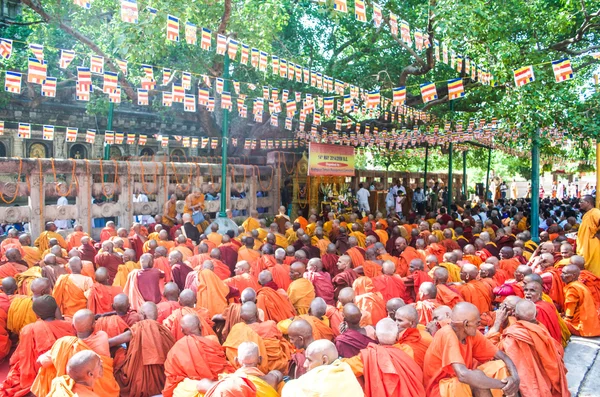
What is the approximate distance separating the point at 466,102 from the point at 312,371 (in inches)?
→ 712

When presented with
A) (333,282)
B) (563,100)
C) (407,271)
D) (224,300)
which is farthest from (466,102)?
(224,300)

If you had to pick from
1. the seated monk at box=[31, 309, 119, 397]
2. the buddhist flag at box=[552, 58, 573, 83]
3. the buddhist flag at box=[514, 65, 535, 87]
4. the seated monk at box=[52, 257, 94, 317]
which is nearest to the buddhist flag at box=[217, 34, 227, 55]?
the seated monk at box=[52, 257, 94, 317]

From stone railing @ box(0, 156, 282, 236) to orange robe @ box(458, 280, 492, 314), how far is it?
10.4m

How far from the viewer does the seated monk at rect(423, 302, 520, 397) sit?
4.94m

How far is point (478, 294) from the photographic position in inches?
323

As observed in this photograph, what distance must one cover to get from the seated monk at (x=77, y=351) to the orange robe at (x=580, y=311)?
7018 mm

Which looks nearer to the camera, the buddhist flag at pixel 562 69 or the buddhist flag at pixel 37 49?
the buddhist flag at pixel 37 49

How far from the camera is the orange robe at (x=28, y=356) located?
6102mm

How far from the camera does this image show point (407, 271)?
1064 centimetres

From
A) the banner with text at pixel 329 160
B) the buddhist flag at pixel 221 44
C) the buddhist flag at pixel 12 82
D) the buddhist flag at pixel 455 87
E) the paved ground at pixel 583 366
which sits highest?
the buddhist flag at pixel 221 44

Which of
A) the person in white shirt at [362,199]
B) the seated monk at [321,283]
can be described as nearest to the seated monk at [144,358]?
the seated monk at [321,283]

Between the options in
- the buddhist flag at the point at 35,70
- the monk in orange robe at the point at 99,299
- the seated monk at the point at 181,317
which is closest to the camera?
the seated monk at the point at 181,317

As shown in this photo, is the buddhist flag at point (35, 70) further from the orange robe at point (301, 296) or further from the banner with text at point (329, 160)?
the banner with text at point (329, 160)

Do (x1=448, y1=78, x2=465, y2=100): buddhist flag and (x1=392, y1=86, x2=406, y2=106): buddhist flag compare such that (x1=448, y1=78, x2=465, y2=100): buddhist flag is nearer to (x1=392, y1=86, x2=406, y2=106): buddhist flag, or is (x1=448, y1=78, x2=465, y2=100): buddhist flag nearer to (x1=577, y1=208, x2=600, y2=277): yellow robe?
(x1=392, y1=86, x2=406, y2=106): buddhist flag
